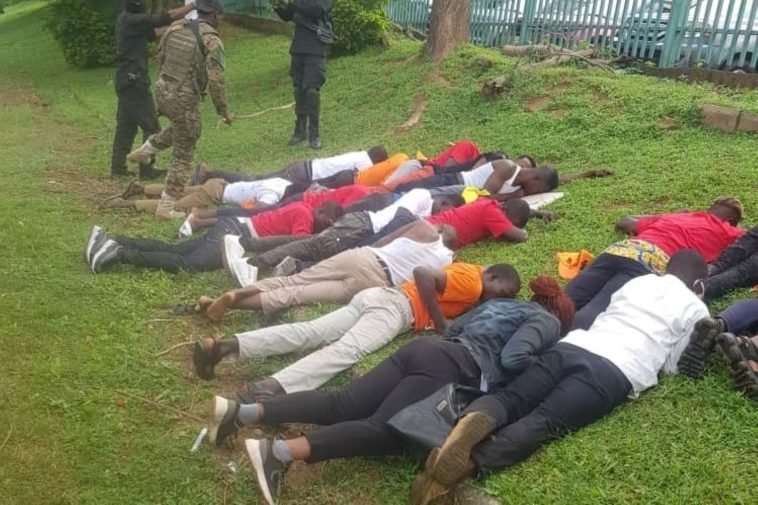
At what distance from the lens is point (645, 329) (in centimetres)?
346

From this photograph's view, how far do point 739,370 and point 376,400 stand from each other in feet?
5.54

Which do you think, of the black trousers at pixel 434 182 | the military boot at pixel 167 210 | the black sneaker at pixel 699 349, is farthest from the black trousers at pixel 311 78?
the black sneaker at pixel 699 349

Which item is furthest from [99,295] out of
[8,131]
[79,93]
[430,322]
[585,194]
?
[79,93]

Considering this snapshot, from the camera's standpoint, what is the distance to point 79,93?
14.7m

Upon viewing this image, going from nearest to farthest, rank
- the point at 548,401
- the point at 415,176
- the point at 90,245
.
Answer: the point at 548,401
the point at 90,245
the point at 415,176

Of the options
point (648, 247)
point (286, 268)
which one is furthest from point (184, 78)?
point (648, 247)

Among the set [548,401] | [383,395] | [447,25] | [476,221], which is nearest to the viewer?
[548,401]

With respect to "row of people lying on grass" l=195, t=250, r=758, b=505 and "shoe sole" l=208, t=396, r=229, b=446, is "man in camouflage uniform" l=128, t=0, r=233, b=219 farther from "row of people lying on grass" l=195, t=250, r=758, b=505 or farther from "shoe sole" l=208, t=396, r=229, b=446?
"shoe sole" l=208, t=396, r=229, b=446

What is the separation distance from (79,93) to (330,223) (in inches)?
440

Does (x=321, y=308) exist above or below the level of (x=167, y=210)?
above

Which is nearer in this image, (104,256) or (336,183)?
(104,256)

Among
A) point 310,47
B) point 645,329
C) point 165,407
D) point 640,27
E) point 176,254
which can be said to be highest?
point 640,27

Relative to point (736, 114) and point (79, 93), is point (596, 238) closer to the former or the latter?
point (736, 114)

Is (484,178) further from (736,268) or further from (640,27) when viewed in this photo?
(640,27)
